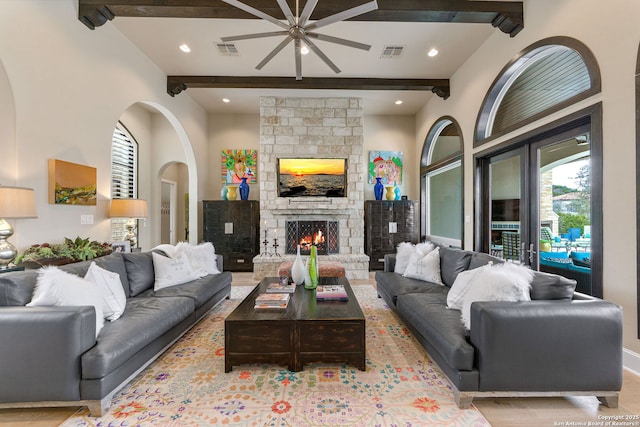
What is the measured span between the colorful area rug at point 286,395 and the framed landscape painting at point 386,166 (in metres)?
4.69

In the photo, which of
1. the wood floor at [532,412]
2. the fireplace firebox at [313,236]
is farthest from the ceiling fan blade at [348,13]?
the fireplace firebox at [313,236]

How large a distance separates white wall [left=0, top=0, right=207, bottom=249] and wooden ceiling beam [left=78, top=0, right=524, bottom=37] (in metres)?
0.32

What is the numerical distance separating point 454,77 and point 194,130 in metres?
5.14

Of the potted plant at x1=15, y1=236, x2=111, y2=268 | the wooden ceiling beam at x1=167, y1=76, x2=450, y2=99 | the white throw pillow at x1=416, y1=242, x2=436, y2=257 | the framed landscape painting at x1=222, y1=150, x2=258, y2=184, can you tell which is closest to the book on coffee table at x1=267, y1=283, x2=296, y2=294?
the white throw pillow at x1=416, y1=242, x2=436, y2=257

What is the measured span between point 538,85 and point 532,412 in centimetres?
345

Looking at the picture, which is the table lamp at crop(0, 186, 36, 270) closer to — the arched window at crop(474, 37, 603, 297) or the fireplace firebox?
the fireplace firebox

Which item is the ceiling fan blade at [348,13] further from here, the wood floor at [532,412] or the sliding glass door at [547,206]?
the wood floor at [532,412]

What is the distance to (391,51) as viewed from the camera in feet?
13.8

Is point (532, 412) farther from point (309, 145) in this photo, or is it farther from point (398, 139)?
point (398, 139)

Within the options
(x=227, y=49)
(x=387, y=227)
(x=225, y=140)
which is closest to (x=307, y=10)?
(x=227, y=49)

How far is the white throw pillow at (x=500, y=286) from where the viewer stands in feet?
6.21

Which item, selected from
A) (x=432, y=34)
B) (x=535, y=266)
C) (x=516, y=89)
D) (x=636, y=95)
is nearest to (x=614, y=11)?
(x=636, y=95)

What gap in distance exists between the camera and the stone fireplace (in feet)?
19.0

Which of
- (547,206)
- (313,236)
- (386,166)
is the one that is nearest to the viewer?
(547,206)
